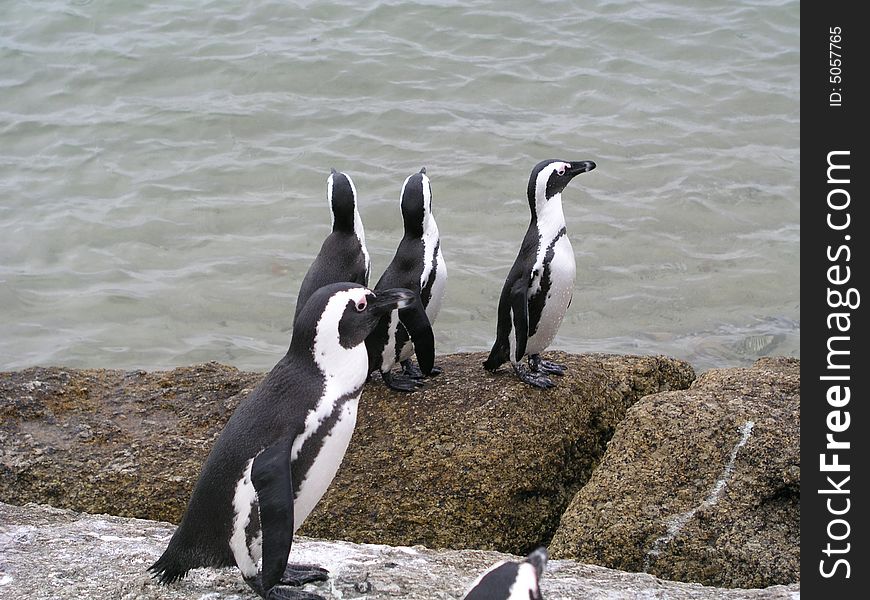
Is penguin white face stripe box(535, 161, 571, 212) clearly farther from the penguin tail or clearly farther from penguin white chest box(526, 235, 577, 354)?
the penguin tail

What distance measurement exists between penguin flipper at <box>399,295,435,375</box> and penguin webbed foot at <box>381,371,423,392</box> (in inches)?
8.4

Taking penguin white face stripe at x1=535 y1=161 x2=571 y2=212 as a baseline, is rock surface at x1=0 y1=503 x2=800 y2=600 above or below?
below

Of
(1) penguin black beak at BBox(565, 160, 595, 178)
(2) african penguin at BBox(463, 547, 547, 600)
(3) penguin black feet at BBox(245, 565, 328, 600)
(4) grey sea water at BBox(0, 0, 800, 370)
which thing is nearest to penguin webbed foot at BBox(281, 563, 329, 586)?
(3) penguin black feet at BBox(245, 565, 328, 600)

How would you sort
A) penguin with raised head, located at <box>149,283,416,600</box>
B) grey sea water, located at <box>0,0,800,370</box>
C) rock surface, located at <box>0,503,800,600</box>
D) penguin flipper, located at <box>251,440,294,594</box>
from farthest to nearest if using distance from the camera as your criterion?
grey sea water, located at <box>0,0,800,370</box>, rock surface, located at <box>0,503,800,600</box>, penguin with raised head, located at <box>149,283,416,600</box>, penguin flipper, located at <box>251,440,294,594</box>

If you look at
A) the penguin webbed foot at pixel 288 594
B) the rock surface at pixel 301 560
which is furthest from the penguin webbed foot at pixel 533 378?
the penguin webbed foot at pixel 288 594

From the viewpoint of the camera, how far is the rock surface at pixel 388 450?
424 centimetres

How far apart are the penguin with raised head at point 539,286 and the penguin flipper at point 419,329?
0.42 meters

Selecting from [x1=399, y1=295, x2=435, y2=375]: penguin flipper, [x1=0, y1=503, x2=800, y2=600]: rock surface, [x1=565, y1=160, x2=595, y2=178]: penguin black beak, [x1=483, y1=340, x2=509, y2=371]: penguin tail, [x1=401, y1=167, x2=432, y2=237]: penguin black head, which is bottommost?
[x1=0, y1=503, x2=800, y2=600]: rock surface

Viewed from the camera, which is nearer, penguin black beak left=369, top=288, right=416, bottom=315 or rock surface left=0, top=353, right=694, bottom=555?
penguin black beak left=369, top=288, right=416, bottom=315

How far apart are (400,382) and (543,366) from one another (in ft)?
2.12

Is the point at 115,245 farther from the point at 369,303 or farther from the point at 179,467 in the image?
the point at 369,303

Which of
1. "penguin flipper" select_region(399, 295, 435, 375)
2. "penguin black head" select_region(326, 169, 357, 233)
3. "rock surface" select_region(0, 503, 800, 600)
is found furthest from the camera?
"penguin black head" select_region(326, 169, 357, 233)

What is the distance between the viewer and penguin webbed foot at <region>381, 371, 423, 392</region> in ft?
15.6

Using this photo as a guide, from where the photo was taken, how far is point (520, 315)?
4.76 meters
